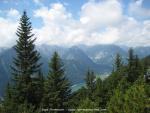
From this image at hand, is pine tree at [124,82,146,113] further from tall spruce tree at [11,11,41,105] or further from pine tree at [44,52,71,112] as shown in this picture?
pine tree at [44,52,71,112]

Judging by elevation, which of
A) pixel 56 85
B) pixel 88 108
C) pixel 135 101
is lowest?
pixel 88 108

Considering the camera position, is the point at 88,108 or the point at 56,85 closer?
the point at 88,108

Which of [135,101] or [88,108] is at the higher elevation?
[135,101]

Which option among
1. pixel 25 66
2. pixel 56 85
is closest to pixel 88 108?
pixel 25 66

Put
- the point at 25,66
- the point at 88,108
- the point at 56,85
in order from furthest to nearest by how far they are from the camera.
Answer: the point at 56,85 < the point at 25,66 < the point at 88,108

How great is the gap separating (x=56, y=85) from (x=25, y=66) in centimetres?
988

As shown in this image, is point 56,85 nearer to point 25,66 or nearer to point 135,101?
point 25,66

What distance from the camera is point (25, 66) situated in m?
Result: 52.0

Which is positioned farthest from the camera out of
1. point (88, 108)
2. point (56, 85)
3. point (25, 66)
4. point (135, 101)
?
point (56, 85)

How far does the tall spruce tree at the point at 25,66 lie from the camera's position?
49812 mm

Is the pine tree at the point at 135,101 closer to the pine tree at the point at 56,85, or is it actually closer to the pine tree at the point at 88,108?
the pine tree at the point at 88,108

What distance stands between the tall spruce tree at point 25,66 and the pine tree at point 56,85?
791 cm

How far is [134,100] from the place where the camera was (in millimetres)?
16750

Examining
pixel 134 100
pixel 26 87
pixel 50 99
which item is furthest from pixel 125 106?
pixel 50 99
